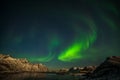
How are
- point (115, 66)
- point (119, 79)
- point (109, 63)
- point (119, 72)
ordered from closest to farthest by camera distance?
point (119, 79) < point (119, 72) < point (115, 66) < point (109, 63)

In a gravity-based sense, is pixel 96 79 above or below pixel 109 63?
below

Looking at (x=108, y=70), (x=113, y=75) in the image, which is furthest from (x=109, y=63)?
(x=113, y=75)

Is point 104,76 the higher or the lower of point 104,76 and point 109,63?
the lower

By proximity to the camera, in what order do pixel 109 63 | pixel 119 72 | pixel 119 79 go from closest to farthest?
pixel 119 79, pixel 119 72, pixel 109 63

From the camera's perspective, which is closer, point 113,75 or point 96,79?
point 113,75

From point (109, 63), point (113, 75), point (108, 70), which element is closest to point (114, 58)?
point (109, 63)

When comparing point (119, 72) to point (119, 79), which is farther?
point (119, 72)

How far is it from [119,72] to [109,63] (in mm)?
14227

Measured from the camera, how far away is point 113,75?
73.9 meters

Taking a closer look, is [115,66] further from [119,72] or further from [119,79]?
[119,79]

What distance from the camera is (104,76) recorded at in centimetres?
7950

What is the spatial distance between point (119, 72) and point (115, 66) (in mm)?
6778

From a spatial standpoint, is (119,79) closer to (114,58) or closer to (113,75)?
(113,75)

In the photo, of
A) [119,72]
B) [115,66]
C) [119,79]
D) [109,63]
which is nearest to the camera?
[119,79]
